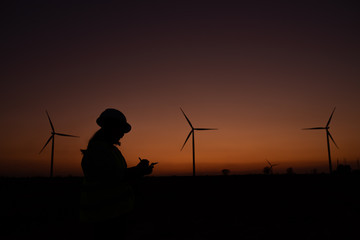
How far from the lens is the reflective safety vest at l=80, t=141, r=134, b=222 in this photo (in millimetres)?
3822

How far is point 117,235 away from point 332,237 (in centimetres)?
990

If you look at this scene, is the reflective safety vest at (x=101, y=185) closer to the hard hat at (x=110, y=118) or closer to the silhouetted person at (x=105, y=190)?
the silhouetted person at (x=105, y=190)

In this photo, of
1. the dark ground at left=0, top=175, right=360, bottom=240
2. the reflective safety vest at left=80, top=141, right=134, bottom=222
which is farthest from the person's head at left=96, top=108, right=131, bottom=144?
the dark ground at left=0, top=175, right=360, bottom=240

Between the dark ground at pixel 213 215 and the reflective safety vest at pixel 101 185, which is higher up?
the reflective safety vest at pixel 101 185

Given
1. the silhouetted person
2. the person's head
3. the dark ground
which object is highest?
the person's head

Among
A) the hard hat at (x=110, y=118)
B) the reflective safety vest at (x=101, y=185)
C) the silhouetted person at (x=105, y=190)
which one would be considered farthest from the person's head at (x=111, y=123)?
the reflective safety vest at (x=101, y=185)

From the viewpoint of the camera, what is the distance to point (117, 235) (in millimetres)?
4031

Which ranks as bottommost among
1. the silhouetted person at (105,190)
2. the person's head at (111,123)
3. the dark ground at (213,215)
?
the dark ground at (213,215)

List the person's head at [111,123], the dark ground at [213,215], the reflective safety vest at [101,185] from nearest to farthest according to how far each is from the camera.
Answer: the reflective safety vest at [101,185] < the person's head at [111,123] < the dark ground at [213,215]

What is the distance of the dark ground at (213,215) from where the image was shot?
1234cm

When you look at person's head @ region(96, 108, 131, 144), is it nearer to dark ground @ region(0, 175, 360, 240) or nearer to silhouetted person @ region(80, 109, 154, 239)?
silhouetted person @ region(80, 109, 154, 239)

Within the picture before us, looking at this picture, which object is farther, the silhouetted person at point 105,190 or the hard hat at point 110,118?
the hard hat at point 110,118

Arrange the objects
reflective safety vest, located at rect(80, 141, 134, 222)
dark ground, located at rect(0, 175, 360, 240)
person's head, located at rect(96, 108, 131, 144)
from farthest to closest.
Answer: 1. dark ground, located at rect(0, 175, 360, 240)
2. person's head, located at rect(96, 108, 131, 144)
3. reflective safety vest, located at rect(80, 141, 134, 222)

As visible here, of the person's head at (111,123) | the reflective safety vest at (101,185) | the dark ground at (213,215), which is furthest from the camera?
the dark ground at (213,215)
